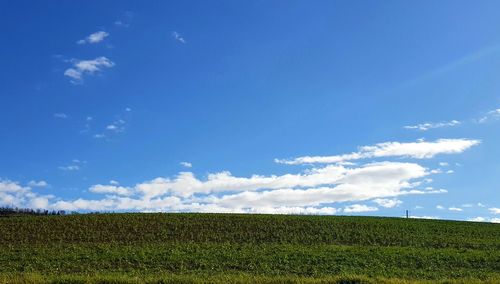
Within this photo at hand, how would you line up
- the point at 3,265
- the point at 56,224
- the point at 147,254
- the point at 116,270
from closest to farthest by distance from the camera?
the point at 116,270 < the point at 3,265 < the point at 147,254 < the point at 56,224

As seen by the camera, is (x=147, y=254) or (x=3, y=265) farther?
(x=147, y=254)

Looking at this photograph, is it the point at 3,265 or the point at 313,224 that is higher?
the point at 313,224

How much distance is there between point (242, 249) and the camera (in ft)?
122

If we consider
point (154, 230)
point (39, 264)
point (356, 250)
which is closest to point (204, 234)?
point (154, 230)

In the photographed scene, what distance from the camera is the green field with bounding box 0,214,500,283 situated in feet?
Result: 86.5

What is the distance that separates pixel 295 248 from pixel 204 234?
11.1 m

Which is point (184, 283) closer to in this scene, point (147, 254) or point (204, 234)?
point (147, 254)

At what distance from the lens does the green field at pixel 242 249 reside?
26375 millimetres

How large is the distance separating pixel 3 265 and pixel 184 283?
15418mm

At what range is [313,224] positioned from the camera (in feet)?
177

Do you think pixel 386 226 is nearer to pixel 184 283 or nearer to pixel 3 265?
pixel 3 265

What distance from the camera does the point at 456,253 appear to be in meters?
37.7

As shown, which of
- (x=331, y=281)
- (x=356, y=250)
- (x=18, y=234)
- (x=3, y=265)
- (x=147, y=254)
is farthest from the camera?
(x=18, y=234)

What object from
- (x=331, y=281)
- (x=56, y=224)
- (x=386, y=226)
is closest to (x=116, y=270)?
(x=331, y=281)
